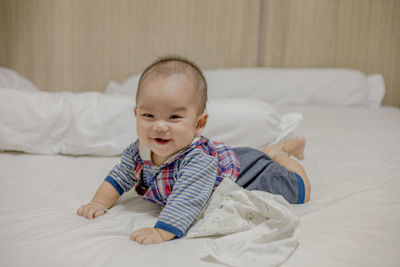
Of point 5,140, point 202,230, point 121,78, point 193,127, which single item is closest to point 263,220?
point 202,230

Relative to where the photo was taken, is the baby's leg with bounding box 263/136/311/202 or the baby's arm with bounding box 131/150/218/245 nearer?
the baby's arm with bounding box 131/150/218/245

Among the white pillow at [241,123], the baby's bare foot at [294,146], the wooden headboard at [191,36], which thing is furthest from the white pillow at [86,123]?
the wooden headboard at [191,36]

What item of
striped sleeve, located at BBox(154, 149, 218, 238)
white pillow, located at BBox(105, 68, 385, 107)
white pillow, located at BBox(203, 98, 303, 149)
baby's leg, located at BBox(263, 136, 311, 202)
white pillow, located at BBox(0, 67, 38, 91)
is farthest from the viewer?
white pillow, located at BBox(105, 68, 385, 107)

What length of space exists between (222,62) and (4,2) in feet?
4.71

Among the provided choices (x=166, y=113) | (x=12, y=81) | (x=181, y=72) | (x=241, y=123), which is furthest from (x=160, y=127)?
(x=12, y=81)

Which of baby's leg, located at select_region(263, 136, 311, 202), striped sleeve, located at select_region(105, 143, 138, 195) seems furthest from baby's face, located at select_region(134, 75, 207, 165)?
baby's leg, located at select_region(263, 136, 311, 202)

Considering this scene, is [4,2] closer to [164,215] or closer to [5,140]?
[5,140]

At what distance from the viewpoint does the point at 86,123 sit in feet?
4.00

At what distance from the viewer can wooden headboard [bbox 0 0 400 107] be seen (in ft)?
7.33

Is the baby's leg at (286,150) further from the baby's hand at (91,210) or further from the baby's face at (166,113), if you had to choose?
the baby's hand at (91,210)

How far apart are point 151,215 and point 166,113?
10.1 inches

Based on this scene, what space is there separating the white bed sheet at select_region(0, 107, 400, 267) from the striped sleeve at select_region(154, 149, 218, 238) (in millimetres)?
46

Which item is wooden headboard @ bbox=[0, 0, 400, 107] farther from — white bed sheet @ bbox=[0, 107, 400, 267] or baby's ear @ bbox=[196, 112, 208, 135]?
baby's ear @ bbox=[196, 112, 208, 135]

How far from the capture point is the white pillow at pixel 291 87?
2.15m
